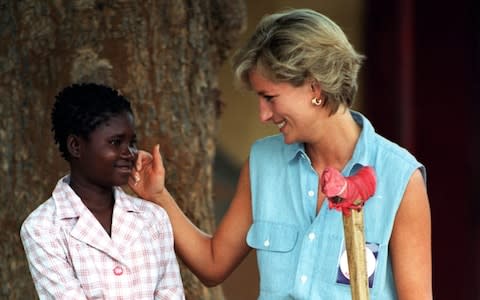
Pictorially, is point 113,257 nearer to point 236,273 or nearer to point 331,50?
point 331,50

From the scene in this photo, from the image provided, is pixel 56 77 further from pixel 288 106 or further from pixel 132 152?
pixel 288 106

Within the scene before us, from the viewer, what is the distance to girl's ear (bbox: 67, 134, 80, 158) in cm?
323

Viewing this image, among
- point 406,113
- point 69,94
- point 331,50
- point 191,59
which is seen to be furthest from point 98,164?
point 406,113

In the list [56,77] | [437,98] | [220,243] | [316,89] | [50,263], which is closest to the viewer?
[50,263]

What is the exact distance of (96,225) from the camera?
3201 millimetres

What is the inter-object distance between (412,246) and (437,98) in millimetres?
2993

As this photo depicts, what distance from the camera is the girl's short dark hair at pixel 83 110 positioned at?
10.5ft

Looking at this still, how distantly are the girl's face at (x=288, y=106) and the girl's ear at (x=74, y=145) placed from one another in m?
0.51

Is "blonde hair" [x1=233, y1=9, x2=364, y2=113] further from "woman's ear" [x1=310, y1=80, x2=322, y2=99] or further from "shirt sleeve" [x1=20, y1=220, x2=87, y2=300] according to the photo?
"shirt sleeve" [x1=20, y1=220, x2=87, y2=300]

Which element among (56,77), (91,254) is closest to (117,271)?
(91,254)

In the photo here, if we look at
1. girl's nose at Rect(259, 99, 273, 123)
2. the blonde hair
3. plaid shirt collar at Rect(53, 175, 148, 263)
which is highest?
the blonde hair

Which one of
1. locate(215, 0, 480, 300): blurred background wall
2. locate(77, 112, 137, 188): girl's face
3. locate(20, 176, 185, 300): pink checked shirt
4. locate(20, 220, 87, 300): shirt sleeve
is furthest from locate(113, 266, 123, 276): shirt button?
locate(215, 0, 480, 300): blurred background wall

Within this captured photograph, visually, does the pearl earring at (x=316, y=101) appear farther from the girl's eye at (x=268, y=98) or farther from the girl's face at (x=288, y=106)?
the girl's eye at (x=268, y=98)

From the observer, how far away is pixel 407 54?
6152 mm
